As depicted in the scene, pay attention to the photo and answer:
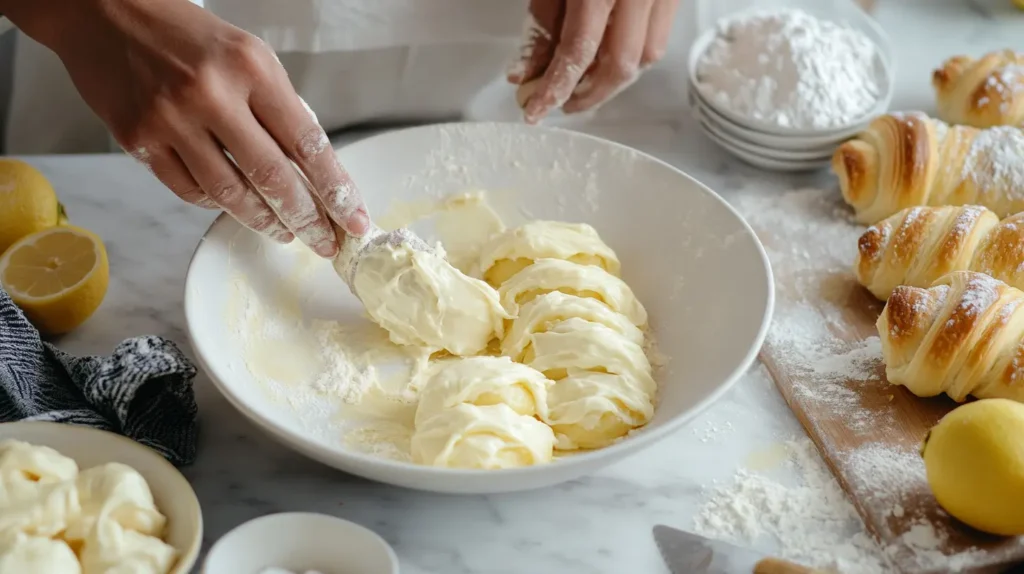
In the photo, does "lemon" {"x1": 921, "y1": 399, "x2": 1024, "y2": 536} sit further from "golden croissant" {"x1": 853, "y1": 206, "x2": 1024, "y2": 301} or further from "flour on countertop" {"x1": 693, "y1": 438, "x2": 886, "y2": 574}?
"golden croissant" {"x1": 853, "y1": 206, "x2": 1024, "y2": 301}

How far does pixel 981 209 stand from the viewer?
1408 mm

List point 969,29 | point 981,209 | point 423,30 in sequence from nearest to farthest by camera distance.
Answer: point 981,209 < point 423,30 < point 969,29

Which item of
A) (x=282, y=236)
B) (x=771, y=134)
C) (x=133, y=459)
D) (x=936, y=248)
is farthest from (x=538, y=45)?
(x=133, y=459)

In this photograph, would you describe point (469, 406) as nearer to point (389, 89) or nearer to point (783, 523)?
point (783, 523)

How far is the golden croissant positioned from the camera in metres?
1.34

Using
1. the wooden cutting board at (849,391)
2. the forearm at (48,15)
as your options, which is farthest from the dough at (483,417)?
the forearm at (48,15)

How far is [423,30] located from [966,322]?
1.02m

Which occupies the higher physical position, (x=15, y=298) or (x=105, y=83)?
(x=105, y=83)

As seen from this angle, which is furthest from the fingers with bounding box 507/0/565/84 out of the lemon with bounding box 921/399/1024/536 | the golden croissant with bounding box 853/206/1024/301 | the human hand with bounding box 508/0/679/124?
the lemon with bounding box 921/399/1024/536

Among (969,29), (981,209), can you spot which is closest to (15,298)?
(981,209)

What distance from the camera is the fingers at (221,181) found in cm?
105

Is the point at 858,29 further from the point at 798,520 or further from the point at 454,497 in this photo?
the point at 454,497

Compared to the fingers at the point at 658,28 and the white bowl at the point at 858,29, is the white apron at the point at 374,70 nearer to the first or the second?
the white bowl at the point at 858,29

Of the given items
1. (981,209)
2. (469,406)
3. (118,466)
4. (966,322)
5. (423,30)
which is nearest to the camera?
(118,466)
